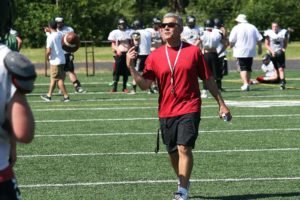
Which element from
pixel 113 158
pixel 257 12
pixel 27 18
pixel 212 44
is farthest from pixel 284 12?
pixel 113 158

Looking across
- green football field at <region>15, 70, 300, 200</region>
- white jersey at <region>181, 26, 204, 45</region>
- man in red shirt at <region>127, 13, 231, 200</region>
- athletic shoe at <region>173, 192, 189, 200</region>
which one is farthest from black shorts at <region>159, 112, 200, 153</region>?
white jersey at <region>181, 26, 204, 45</region>

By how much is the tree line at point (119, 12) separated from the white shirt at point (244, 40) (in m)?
23.7

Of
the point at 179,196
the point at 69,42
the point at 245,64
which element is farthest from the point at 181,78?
the point at 245,64

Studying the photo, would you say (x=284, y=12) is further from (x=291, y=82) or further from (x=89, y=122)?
(x=89, y=122)

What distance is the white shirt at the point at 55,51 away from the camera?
19234 millimetres

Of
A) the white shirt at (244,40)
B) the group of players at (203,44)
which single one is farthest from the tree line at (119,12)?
the white shirt at (244,40)

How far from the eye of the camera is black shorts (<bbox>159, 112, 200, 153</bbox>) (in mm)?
8070

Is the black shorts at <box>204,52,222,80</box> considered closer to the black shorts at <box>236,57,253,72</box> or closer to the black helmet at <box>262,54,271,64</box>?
the black shorts at <box>236,57,253,72</box>

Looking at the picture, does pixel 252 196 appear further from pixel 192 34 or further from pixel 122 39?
pixel 122 39

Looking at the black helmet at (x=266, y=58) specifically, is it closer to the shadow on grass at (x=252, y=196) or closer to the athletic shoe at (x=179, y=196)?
the shadow on grass at (x=252, y=196)

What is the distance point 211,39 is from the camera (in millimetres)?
20859

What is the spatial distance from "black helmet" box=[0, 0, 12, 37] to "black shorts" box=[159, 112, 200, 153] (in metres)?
3.98

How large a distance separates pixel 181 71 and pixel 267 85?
16196mm

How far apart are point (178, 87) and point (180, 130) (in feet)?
1.31
